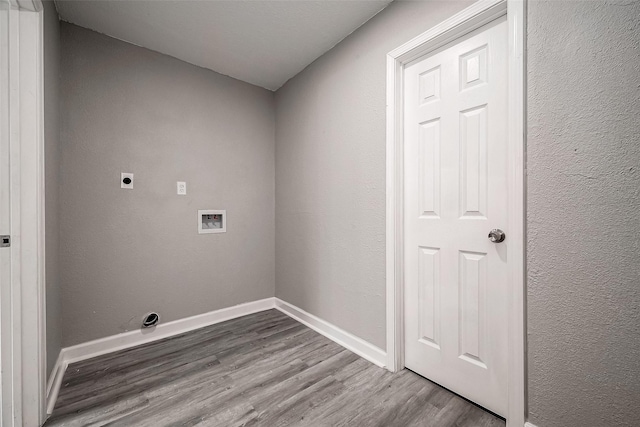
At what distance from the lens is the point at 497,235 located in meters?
1.30

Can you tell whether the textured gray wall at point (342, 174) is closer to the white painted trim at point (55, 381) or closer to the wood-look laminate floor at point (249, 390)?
the wood-look laminate floor at point (249, 390)

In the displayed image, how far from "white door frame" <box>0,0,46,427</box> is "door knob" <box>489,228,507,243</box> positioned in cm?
233

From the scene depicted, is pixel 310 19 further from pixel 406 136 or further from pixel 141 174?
pixel 141 174

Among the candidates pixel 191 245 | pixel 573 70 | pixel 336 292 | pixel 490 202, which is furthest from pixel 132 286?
pixel 573 70

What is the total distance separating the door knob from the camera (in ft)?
4.24

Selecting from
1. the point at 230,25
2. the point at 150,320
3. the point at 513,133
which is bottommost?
the point at 150,320

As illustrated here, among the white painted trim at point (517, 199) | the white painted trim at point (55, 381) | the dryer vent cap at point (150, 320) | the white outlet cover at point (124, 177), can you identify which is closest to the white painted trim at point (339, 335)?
the white painted trim at point (517, 199)

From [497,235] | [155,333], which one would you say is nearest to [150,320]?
[155,333]

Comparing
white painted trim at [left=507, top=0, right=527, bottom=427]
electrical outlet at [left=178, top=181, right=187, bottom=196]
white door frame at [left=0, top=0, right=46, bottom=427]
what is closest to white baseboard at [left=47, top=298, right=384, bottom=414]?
white door frame at [left=0, top=0, right=46, bottom=427]

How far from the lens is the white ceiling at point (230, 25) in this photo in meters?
1.73

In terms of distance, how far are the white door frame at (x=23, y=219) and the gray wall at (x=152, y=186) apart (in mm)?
702

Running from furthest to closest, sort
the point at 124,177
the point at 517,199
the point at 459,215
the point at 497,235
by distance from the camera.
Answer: the point at 124,177 < the point at 459,215 < the point at 497,235 < the point at 517,199

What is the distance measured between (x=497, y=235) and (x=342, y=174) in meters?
1.16

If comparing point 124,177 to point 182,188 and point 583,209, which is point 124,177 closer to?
point 182,188
